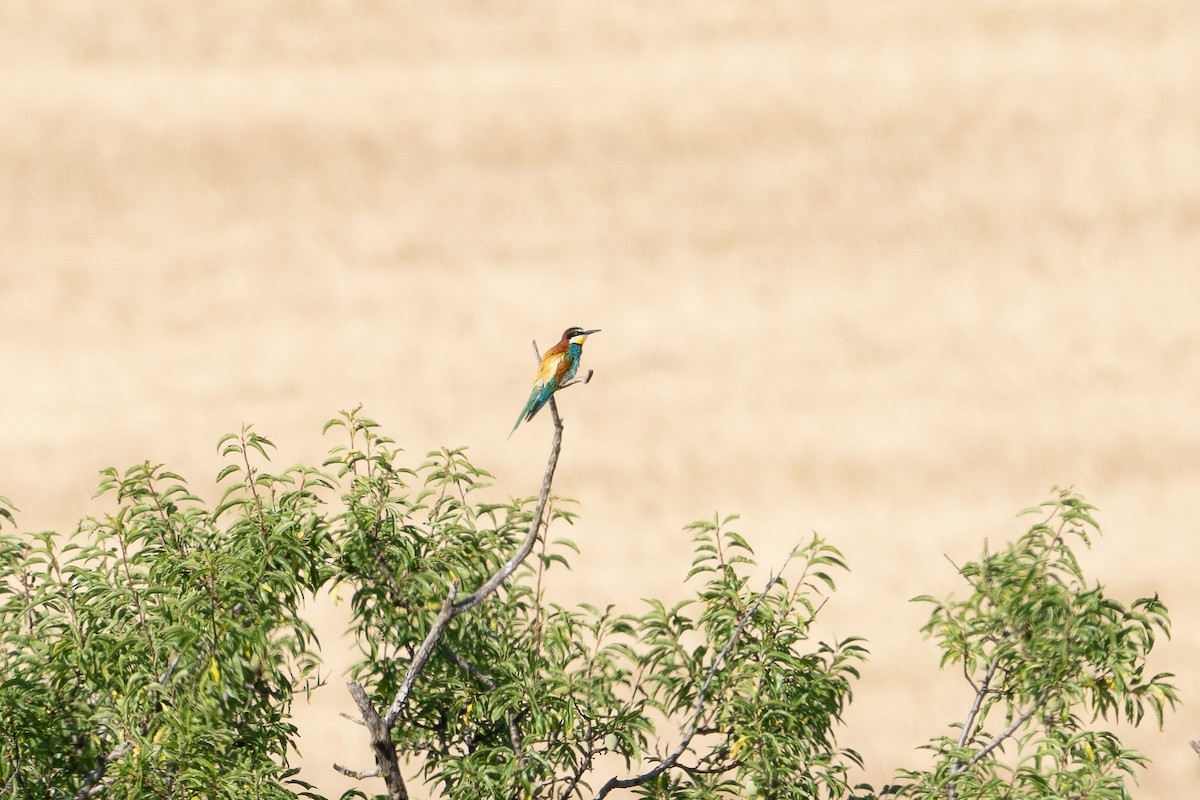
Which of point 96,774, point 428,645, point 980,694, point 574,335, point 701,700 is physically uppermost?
point 574,335

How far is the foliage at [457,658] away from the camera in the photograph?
8992 mm

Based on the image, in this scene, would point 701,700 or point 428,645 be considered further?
point 701,700

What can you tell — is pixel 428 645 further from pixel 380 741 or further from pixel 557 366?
pixel 557 366

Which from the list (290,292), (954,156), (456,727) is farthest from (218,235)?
(456,727)

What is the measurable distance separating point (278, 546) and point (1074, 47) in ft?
131

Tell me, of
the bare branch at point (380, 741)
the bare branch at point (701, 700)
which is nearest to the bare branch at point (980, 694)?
the bare branch at point (701, 700)

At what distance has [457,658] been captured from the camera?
9.88 m

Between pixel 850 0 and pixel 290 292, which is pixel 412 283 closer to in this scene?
pixel 290 292

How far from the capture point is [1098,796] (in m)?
8.67

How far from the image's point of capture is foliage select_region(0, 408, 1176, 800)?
8992mm

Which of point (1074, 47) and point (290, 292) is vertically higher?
point (1074, 47)

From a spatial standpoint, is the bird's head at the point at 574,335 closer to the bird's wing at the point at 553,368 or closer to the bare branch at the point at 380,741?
the bird's wing at the point at 553,368

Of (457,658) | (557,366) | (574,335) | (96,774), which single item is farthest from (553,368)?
(96,774)

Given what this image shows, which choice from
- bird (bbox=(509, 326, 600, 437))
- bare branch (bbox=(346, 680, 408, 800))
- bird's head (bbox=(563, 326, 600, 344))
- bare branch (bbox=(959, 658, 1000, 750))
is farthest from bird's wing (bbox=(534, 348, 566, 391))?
bare branch (bbox=(959, 658, 1000, 750))
